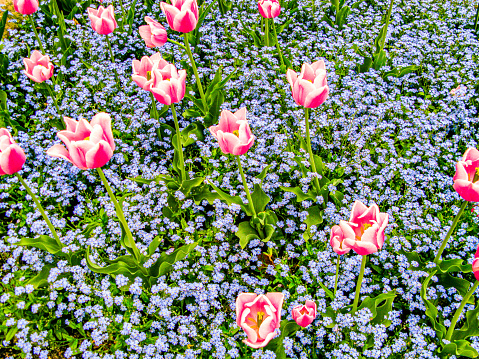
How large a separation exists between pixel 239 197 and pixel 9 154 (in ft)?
5.30

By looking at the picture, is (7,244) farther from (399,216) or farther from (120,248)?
(399,216)

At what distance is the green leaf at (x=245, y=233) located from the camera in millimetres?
3017

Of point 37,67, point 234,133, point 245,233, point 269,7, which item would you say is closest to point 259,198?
point 245,233

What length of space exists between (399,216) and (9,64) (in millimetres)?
4559

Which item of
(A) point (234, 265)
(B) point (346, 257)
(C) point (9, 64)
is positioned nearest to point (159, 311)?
(A) point (234, 265)

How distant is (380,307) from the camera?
2621 mm

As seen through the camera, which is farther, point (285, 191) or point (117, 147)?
point (117, 147)

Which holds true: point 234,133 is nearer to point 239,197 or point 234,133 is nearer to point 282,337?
point 239,197

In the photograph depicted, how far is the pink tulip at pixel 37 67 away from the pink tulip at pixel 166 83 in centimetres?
149

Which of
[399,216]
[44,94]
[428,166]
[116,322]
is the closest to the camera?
[116,322]

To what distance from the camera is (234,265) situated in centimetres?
306

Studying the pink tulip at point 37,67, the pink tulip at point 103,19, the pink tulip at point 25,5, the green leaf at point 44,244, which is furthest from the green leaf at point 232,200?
the pink tulip at point 25,5

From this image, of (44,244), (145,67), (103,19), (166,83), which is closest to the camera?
(166,83)

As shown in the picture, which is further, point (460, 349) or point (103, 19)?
point (103, 19)
